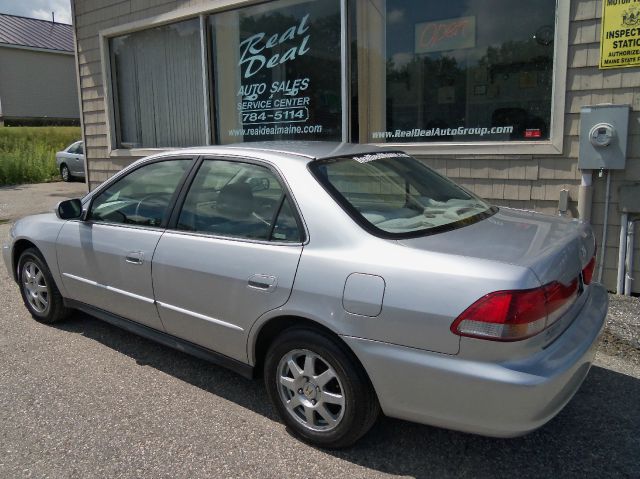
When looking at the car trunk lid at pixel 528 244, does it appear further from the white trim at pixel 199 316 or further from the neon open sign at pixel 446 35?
the neon open sign at pixel 446 35

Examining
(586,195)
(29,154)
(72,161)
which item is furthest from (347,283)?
(29,154)

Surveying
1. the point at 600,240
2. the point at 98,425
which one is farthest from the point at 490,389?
the point at 600,240

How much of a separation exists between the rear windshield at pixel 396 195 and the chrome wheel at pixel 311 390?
733 millimetres

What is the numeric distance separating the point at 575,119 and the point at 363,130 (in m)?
2.31

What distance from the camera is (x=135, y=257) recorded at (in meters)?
3.56

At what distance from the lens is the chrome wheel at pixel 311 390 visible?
2.71m

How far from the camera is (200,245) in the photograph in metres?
3.21

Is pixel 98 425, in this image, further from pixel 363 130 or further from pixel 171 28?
pixel 171 28

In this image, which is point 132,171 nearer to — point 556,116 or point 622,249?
point 556,116

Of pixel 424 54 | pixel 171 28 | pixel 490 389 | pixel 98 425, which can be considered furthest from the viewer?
pixel 171 28


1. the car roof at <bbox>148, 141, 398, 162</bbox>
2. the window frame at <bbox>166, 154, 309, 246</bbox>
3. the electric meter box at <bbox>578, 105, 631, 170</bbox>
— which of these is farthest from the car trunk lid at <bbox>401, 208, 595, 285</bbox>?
the electric meter box at <bbox>578, 105, 631, 170</bbox>

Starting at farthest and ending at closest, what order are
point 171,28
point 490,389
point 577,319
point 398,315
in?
1. point 171,28
2. point 577,319
3. point 398,315
4. point 490,389

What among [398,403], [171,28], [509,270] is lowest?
[398,403]

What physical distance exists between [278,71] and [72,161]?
40.5 feet
